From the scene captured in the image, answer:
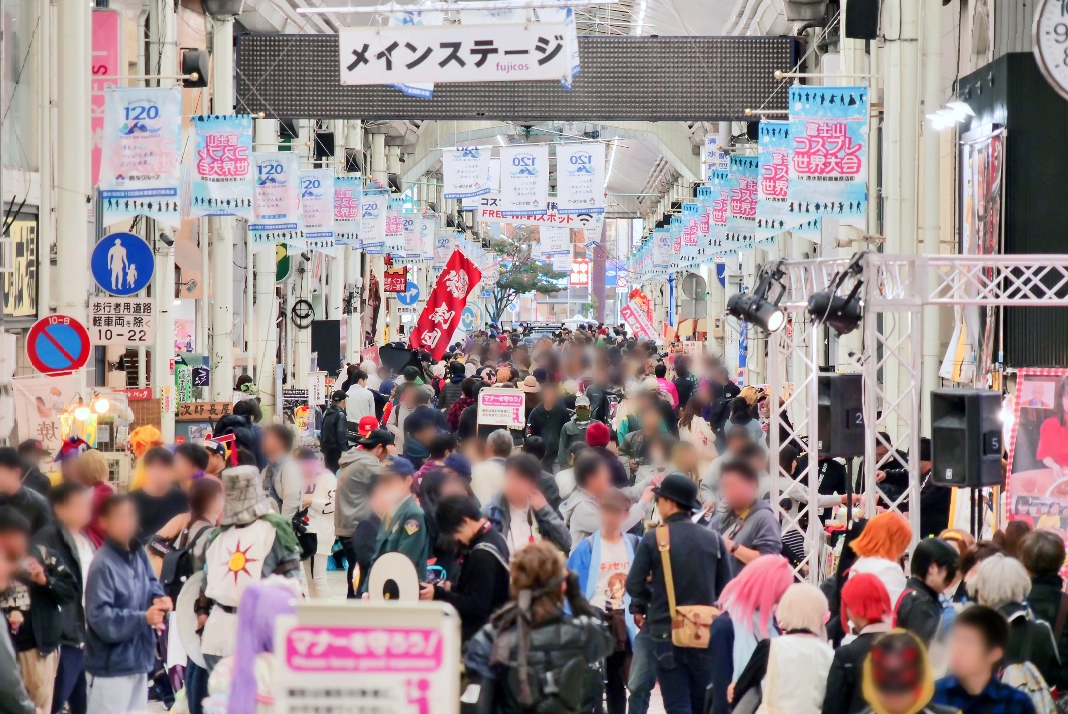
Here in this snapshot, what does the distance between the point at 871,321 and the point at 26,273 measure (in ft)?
27.9

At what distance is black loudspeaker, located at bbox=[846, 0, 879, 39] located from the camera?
15.4 meters

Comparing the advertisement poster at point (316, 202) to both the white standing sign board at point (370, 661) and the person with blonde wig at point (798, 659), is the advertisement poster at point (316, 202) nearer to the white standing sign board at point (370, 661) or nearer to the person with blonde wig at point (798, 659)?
the person with blonde wig at point (798, 659)

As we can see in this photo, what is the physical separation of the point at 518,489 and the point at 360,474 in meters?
2.17

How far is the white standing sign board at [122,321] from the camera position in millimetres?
14195

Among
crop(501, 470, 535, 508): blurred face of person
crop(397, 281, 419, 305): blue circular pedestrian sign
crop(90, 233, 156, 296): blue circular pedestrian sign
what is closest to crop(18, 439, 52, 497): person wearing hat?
crop(501, 470, 535, 508): blurred face of person

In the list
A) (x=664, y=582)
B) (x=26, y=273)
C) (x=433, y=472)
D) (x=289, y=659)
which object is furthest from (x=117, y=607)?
(x=26, y=273)

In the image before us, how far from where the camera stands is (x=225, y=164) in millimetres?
16797

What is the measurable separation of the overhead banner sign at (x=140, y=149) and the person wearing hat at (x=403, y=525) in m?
7.90

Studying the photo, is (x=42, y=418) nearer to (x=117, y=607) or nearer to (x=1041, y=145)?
(x=117, y=607)

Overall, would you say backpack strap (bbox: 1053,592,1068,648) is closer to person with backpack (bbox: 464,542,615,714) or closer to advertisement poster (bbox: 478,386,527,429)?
person with backpack (bbox: 464,542,615,714)

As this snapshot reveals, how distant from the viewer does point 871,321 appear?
9.11 metres

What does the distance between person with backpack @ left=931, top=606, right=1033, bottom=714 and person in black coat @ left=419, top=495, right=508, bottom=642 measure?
212cm

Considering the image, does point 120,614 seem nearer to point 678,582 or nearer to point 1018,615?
point 678,582

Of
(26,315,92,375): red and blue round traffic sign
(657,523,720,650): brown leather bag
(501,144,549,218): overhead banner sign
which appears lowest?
(657,523,720,650): brown leather bag
